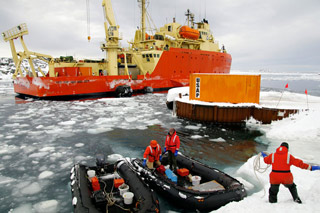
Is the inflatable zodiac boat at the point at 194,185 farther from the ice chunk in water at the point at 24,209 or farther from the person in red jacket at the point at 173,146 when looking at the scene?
the ice chunk in water at the point at 24,209

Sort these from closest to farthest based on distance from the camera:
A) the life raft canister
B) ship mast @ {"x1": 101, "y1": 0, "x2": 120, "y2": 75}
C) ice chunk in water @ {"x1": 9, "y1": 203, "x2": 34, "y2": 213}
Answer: ice chunk in water @ {"x1": 9, "y1": 203, "x2": 34, "y2": 213} < ship mast @ {"x1": 101, "y1": 0, "x2": 120, "y2": 75} < the life raft canister

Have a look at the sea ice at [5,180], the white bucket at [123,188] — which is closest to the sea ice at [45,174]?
the sea ice at [5,180]

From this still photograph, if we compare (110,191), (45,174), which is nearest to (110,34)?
(45,174)

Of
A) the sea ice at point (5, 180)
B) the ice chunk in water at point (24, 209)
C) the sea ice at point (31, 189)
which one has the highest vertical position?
the sea ice at point (5, 180)

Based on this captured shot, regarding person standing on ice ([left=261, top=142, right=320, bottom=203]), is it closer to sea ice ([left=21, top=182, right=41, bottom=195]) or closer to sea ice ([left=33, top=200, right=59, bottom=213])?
sea ice ([left=33, top=200, right=59, bottom=213])

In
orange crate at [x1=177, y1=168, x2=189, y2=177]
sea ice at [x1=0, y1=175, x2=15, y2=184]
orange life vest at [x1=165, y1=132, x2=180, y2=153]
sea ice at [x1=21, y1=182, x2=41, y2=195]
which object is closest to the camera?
sea ice at [x1=21, y1=182, x2=41, y2=195]

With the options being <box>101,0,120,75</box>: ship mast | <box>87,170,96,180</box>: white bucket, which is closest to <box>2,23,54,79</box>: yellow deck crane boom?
<box>101,0,120,75</box>: ship mast

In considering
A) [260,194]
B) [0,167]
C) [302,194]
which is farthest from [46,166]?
[302,194]

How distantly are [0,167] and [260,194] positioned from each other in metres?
6.33

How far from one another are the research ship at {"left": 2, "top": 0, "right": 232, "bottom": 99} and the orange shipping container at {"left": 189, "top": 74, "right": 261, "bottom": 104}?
10782mm

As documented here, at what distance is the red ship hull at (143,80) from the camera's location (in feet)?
57.0

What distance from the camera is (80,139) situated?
8.41m

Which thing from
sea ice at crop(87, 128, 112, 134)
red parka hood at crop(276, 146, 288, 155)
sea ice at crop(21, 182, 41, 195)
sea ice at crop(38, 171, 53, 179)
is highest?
red parka hood at crop(276, 146, 288, 155)

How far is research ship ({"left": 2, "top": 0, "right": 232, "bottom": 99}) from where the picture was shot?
59.3 ft
